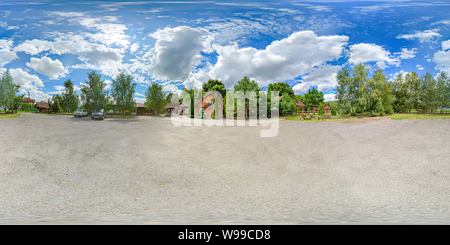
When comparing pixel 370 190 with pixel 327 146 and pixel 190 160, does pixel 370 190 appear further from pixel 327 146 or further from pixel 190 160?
pixel 190 160

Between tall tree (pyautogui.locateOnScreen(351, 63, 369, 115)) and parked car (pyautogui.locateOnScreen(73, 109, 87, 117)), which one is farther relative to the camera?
parked car (pyautogui.locateOnScreen(73, 109, 87, 117))

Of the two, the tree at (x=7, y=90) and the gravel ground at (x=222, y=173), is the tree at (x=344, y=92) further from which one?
the tree at (x=7, y=90)

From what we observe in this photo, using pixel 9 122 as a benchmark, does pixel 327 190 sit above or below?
below

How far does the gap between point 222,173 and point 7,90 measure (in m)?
9.16

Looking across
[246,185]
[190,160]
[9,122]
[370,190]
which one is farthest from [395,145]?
[9,122]

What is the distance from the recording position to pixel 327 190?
12.8 ft

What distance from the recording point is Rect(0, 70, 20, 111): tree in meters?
6.68

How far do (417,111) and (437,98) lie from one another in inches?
30.2

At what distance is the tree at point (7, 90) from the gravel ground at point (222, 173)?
2.64 ft

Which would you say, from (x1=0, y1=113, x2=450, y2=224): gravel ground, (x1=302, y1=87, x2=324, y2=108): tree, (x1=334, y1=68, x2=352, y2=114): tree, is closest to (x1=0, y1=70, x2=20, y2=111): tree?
(x1=0, y1=113, x2=450, y2=224): gravel ground

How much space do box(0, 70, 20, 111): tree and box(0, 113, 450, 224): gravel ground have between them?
2.64 ft

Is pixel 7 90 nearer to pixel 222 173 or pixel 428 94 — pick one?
pixel 222 173

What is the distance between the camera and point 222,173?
4941 mm

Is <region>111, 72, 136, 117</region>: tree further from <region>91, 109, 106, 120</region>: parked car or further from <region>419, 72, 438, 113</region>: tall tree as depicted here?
<region>419, 72, 438, 113</region>: tall tree
